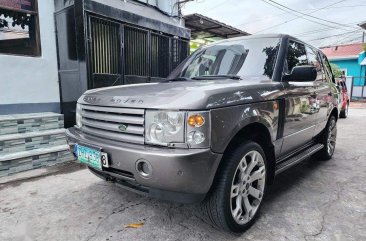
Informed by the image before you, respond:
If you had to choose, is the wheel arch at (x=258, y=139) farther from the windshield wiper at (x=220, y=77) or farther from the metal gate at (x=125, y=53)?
the metal gate at (x=125, y=53)

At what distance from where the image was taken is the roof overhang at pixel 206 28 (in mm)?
9282

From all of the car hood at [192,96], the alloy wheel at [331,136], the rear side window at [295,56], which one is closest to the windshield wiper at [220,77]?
the car hood at [192,96]

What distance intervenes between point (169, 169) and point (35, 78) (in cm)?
453

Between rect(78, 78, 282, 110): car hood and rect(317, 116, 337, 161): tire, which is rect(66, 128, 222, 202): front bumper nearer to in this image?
rect(78, 78, 282, 110): car hood

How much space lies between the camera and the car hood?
193 centimetres

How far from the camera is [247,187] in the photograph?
2398 millimetres

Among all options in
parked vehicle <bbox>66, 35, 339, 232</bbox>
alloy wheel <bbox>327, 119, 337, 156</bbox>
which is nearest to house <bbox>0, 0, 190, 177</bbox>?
parked vehicle <bbox>66, 35, 339, 232</bbox>

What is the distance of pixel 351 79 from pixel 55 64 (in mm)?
17976

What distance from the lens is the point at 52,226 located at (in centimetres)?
245

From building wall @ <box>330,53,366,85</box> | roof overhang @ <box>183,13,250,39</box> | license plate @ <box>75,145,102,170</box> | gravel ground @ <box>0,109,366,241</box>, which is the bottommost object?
gravel ground @ <box>0,109,366,241</box>

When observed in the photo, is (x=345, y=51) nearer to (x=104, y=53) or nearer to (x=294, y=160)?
(x=104, y=53)

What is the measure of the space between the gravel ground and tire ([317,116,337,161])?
587 millimetres

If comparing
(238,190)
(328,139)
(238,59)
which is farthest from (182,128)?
(328,139)

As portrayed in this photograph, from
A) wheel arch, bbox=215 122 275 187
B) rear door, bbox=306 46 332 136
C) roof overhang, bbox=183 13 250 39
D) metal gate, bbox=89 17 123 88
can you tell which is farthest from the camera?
roof overhang, bbox=183 13 250 39
